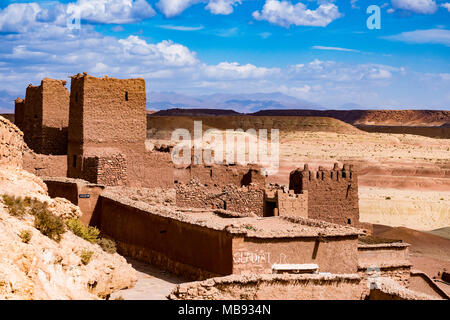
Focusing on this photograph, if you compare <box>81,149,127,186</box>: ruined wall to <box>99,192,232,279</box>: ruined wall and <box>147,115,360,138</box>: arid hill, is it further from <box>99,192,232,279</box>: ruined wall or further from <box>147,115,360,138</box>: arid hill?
<box>147,115,360,138</box>: arid hill

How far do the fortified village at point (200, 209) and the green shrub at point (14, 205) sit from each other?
2.39m

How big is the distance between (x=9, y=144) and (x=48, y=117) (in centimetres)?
1383

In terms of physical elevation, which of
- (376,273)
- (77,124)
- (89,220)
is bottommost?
(376,273)

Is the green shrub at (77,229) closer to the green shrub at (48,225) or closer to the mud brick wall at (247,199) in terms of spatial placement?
the green shrub at (48,225)

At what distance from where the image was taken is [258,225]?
17.1m

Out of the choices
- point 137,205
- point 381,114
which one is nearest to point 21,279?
point 137,205

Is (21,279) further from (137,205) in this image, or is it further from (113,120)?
(113,120)

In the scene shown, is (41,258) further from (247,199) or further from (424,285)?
(247,199)

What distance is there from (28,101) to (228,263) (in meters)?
16.3

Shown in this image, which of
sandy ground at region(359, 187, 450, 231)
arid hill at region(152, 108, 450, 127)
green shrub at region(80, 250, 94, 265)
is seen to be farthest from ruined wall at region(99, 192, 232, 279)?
arid hill at region(152, 108, 450, 127)

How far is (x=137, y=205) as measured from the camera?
17.5m

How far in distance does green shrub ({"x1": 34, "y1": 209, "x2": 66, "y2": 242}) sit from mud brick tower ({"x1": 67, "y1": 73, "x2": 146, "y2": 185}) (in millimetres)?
12562

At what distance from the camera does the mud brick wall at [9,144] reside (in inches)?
500

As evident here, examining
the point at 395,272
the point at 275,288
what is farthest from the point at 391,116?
the point at 275,288
